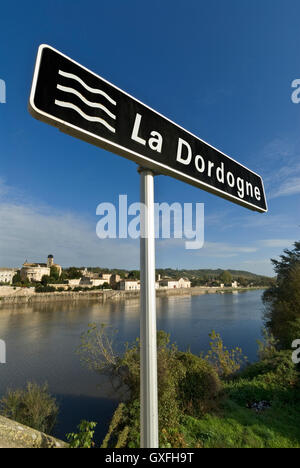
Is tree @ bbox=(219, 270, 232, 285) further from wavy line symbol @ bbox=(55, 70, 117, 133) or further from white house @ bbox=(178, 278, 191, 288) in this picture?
wavy line symbol @ bbox=(55, 70, 117, 133)

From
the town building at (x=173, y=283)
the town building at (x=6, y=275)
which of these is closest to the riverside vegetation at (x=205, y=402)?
the town building at (x=6, y=275)

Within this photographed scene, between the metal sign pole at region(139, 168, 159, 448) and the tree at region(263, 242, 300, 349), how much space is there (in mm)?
8308

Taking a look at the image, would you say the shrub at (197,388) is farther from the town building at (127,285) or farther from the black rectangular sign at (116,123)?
the town building at (127,285)

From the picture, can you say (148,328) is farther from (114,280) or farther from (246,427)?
(114,280)

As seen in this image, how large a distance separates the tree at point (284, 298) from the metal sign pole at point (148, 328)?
27.3ft

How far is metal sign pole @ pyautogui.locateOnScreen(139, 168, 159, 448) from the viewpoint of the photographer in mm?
623

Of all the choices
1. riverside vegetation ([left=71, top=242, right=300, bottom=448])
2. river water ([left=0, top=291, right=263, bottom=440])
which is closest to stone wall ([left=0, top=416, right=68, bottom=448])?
riverside vegetation ([left=71, top=242, right=300, bottom=448])

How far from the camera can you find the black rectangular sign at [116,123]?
20.3 inches

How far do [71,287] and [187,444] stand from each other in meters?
35.1

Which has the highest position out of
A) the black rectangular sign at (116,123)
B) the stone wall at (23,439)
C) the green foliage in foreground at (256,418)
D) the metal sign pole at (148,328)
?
the black rectangular sign at (116,123)

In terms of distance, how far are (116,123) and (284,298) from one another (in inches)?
411
